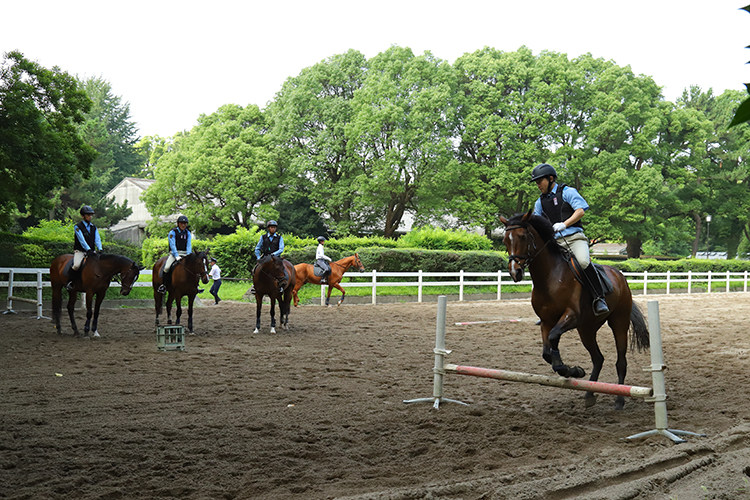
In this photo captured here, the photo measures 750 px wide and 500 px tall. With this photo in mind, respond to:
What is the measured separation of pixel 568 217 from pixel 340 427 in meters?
3.40

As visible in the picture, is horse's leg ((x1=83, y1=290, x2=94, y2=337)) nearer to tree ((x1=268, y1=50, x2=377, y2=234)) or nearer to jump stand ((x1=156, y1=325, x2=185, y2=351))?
jump stand ((x1=156, y1=325, x2=185, y2=351))

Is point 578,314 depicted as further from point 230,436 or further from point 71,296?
point 71,296

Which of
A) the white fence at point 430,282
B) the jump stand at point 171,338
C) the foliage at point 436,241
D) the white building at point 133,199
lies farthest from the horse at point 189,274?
the white building at point 133,199

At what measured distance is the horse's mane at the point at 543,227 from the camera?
247 inches

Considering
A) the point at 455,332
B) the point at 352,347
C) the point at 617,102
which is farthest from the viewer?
the point at 617,102

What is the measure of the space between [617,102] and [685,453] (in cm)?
3744

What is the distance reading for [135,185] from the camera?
51312mm

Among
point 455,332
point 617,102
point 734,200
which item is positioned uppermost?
point 617,102

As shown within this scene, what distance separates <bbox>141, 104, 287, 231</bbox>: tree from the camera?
3619 centimetres

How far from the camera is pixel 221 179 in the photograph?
36938 mm

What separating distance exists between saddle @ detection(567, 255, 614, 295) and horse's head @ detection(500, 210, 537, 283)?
1.47 ft

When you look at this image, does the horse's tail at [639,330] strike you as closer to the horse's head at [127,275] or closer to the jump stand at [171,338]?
the jump stand at [171,338]

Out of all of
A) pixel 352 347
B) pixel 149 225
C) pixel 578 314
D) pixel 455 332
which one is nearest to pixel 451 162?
pixel 149 225

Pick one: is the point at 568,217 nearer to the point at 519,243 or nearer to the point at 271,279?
the point at 519,243
